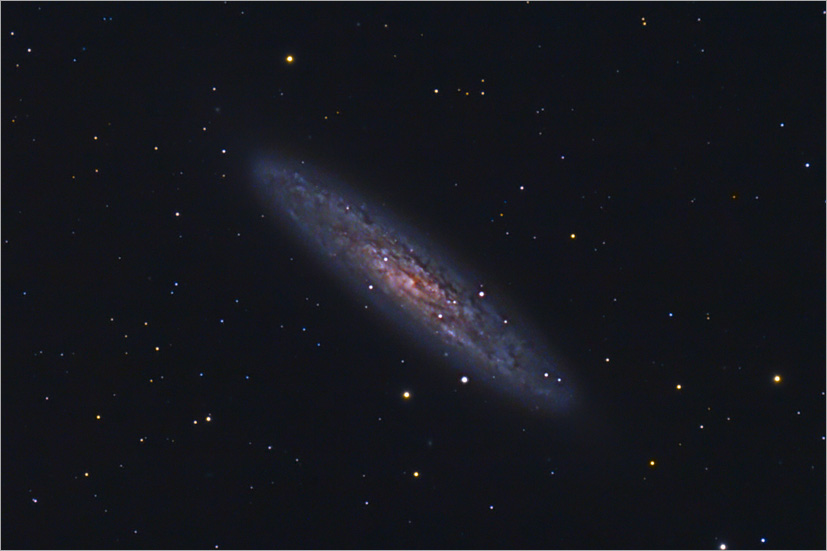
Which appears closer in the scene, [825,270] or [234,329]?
[825,270]

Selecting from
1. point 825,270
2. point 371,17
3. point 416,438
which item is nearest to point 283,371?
point 416,438

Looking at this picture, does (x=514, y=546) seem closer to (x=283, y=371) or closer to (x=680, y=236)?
(x=283, y=371)

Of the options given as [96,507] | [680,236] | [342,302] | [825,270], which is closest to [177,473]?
[96,507]

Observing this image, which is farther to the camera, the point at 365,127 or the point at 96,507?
the point at 96,507

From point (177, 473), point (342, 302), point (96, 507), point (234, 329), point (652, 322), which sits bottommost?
point (96, 507)

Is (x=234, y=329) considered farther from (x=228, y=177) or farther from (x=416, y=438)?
(x=416, y=438)

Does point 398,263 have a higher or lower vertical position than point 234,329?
higher
